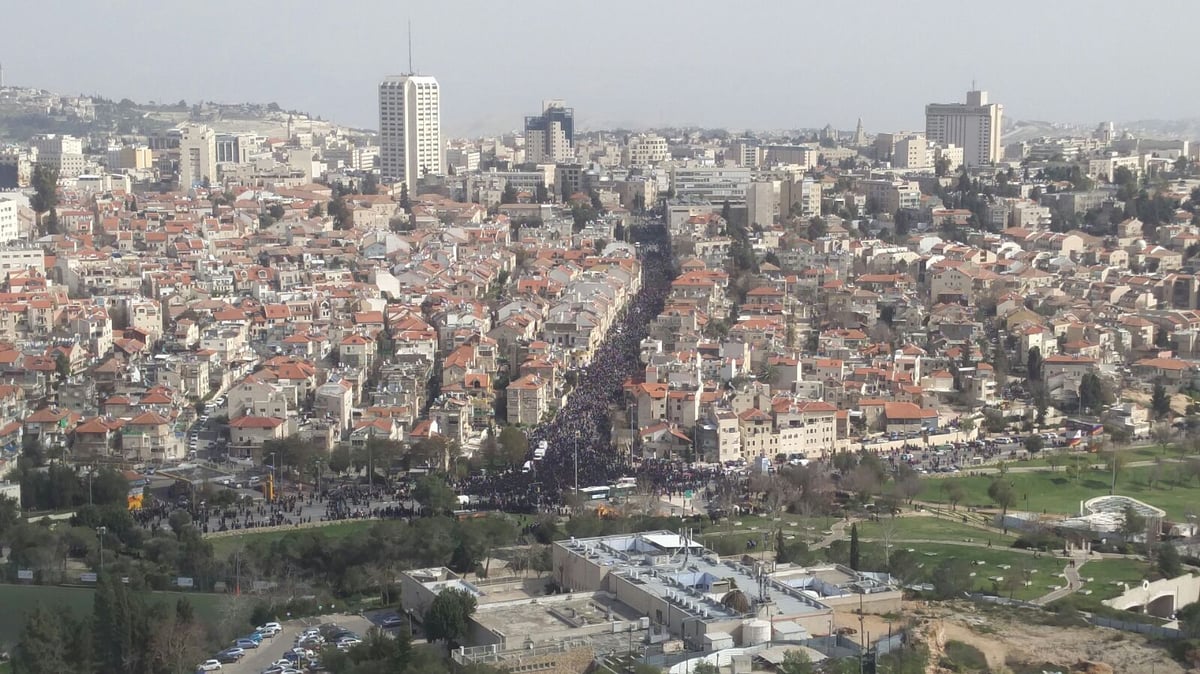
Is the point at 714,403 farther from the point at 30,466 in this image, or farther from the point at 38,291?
the point at 38,291

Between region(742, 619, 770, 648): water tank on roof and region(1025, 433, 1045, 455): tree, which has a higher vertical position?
region(742, 619, 770, 648): water tank on roof

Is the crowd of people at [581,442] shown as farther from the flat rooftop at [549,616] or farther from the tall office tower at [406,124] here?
the tall office tower at [406,124]

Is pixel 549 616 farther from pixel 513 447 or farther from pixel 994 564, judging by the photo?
pixel 513 447

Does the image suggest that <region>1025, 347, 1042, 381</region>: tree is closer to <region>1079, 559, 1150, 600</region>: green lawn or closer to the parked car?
<region>1079, 559, 1150, 600</region>: green lawn

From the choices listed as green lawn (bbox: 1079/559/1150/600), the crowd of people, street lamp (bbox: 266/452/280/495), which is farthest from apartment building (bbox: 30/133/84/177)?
green lawn (bbox: 1079/559/1150/600)

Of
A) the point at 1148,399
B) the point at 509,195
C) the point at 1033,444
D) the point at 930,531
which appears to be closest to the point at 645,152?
the point at 509,195

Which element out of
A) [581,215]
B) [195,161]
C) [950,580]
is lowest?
[950,580]
